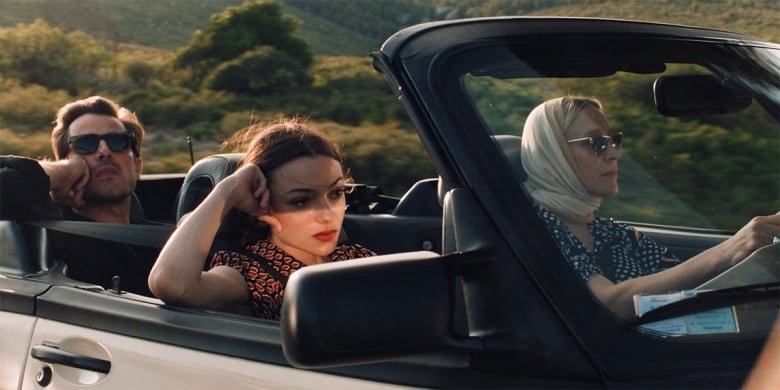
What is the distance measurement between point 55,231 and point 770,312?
1.70 m

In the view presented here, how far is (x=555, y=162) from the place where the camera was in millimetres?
1899

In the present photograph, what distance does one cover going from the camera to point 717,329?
1.63m

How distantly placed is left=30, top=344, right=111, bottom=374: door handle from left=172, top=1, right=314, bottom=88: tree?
29.6ft

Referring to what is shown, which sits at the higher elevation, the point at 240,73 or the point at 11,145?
the point at 240,73

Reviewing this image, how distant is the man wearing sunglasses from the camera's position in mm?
2662

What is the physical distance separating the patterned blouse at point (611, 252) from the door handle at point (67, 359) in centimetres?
95

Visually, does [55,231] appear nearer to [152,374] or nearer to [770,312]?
[152,374]

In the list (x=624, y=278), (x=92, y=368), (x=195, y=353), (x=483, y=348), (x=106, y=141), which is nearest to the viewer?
(x=483, y=348)

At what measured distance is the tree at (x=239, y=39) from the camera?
450 inches

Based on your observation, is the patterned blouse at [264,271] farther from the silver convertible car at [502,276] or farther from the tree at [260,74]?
the tree at [260,74]

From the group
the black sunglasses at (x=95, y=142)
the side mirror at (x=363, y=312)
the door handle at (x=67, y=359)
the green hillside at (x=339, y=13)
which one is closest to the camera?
the side mirror at (x=363, y=312)

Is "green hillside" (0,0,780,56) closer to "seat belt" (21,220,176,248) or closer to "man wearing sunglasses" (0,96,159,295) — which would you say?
"man wearing sunglasses" (0,96,159,295)

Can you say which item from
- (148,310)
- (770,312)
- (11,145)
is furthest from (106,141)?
(11,145)

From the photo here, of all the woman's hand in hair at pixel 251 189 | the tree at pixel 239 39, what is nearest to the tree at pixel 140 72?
the tree at pixel 239 39
